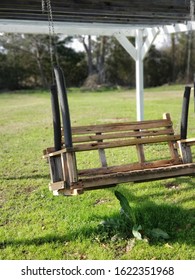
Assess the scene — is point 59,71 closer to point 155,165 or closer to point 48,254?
point 48,254

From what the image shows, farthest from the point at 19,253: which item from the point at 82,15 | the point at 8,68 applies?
the point at 8,68

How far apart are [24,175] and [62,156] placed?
2.99 meters

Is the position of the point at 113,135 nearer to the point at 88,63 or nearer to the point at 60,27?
the point at 60,27

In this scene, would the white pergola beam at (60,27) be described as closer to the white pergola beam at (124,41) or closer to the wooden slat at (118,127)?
the white pergola beam at (124,41)

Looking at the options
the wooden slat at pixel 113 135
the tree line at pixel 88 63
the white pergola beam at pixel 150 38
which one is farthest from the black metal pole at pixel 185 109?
the tree line at pixel 88 63

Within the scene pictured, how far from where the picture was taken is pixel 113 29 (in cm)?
736

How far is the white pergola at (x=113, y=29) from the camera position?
6301 millimetres

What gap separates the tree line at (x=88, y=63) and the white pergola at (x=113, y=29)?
21.3m

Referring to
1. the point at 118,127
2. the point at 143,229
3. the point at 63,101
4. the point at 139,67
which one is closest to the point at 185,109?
the point at 118,127

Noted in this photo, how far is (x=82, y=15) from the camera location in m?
5.40

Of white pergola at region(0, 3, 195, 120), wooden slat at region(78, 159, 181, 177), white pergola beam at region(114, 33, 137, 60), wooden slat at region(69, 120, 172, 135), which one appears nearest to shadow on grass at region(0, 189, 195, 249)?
wooden slat at region(78, 159, 181, 177)

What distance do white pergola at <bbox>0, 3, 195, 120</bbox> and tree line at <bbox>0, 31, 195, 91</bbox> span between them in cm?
2126

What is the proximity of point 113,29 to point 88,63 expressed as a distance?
24.6m

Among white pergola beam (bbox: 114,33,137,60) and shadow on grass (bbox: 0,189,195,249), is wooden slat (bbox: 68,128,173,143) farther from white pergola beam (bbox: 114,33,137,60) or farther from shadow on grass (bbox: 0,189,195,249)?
white pergola beam (bbox: 114,33,137,60)
